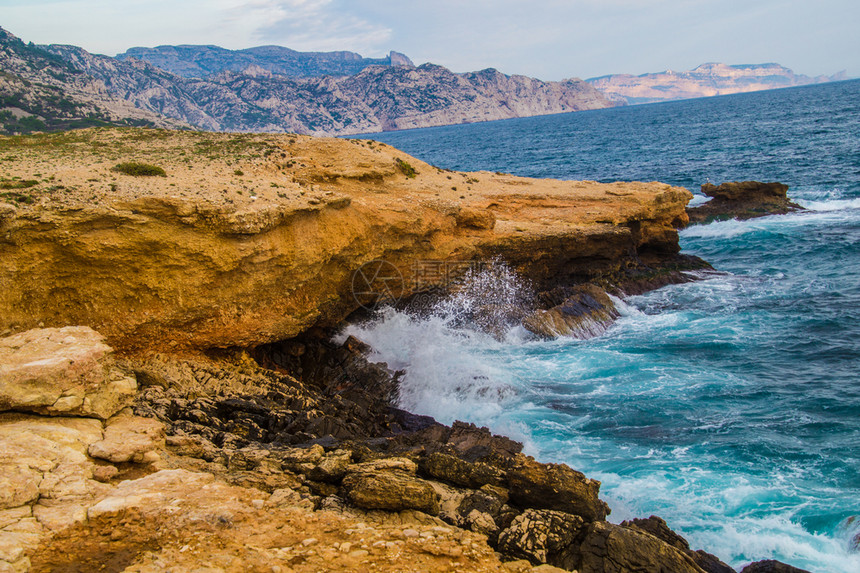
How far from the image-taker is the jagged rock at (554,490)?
367 inches

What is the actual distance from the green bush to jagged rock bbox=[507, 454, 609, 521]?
1302 centimetres

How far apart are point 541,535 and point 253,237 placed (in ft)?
34.9

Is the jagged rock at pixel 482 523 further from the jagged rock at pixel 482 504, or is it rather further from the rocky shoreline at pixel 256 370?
the jagged rock at pixel 482 504

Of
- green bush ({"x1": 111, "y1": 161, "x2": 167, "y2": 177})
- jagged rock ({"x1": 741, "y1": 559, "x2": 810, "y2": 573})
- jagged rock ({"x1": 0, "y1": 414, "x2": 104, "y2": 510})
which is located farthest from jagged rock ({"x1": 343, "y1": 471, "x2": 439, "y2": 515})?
green bush ({"x1": 111, "y1": 161, "x2": 167, "y2": 177})

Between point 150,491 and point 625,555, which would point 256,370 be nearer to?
point 150,491

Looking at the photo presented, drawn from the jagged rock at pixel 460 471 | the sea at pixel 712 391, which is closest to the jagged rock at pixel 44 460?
the jagged rock at pixel 460 471

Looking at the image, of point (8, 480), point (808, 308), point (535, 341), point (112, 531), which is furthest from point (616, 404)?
point (8, 480)

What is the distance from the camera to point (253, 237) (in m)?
14.5

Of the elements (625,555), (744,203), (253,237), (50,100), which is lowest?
(625,555)

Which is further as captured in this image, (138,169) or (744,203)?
(744,203)

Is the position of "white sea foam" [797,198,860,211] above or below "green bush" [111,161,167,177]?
below

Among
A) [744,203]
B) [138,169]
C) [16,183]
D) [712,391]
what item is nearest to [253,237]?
[138,169]

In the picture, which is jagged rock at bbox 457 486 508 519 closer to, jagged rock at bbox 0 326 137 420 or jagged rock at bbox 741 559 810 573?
jagged rock at bbox 741 559 810 573

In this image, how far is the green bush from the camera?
15.1m
